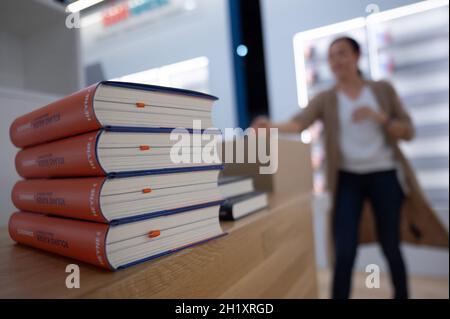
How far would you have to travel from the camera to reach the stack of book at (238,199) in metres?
0.55

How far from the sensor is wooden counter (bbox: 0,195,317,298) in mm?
296

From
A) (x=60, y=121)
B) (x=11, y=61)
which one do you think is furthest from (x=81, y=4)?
(x=60, y=121)

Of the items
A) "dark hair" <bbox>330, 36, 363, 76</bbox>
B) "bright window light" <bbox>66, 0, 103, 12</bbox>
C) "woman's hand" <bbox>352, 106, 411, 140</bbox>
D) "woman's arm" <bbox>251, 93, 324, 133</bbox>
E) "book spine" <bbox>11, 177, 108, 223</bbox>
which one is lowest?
"book spine" <bbox>11, 177, 108, 223</bbox>

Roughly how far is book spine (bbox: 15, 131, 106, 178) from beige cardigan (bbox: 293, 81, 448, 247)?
118 cm

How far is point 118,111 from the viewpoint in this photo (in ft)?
1.09

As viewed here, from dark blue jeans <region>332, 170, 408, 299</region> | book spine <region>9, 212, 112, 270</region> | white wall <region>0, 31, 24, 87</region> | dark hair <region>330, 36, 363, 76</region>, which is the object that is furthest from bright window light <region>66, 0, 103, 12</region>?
dark blue jeans <region>332, 170, 408, 299</region>

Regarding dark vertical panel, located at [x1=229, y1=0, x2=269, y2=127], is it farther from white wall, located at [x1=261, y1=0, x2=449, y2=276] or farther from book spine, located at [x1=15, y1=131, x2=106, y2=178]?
book spine, located at [x1=15, y1=131, x2=106, y2=178]

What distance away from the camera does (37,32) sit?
1.18m

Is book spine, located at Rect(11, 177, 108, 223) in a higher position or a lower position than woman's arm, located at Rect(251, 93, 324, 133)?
lower

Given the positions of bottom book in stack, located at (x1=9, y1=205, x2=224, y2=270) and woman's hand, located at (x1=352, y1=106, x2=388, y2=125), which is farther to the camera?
woman's hand, located at (x1=352, y1=106, x2=388, y2=125)
